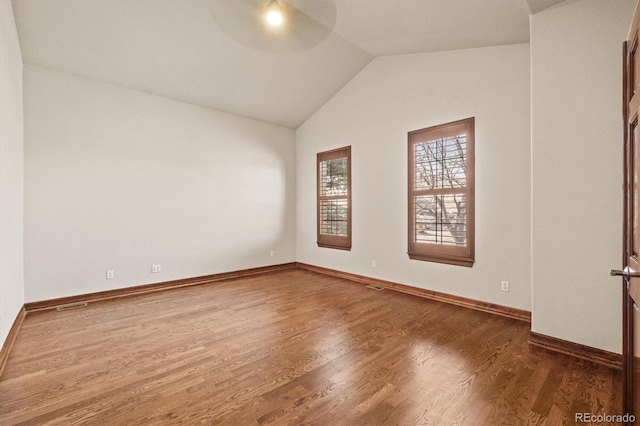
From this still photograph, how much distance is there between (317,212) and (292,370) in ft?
12.6

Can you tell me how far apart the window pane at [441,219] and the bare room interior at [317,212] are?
0.04 m

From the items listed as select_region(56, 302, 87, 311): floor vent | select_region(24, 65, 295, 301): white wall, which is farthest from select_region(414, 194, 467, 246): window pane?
select_region(56, 302, 87, 311): floor vent

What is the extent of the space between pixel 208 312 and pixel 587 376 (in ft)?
11.3

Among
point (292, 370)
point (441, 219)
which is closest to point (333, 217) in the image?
point (441, 219)

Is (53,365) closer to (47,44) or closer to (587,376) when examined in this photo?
(47,44)

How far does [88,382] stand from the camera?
2.05 m

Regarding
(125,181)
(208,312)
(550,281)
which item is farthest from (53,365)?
(550,281)

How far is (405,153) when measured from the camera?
171 inches

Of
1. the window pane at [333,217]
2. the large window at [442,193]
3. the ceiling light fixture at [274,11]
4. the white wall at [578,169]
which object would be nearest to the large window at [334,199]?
the window pane at [333,217]

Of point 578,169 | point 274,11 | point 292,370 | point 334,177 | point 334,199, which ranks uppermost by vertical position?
point 274,11

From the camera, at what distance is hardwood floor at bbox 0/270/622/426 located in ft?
5.71

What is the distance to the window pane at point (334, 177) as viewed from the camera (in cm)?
536

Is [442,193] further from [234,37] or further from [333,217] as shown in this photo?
[234,37]

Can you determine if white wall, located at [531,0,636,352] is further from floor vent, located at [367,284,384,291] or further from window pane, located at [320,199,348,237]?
window pane, located at [320,199,348,237]
